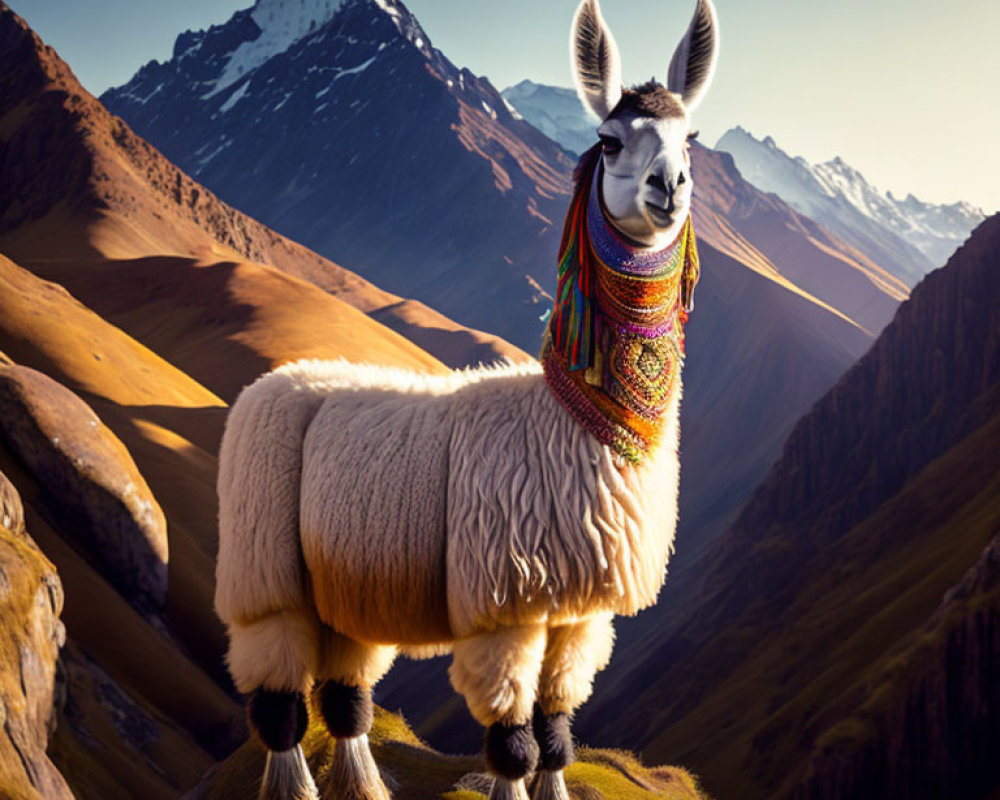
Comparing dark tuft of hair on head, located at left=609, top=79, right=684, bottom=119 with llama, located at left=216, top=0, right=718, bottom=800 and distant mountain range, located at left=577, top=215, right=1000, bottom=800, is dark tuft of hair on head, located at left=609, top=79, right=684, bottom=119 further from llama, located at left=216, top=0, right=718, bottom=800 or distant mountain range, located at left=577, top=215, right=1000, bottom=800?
distant mountain range, located at left=577, top=215, right=1000, bottom=800

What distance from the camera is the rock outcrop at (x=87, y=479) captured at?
18203 millimetres

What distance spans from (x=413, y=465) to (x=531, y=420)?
715mm

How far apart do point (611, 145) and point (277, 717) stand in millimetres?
3997

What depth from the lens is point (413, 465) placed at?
5188 mm

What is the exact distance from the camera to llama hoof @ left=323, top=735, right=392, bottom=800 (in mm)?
6223

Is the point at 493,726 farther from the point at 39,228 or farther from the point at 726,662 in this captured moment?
the point at 39,228

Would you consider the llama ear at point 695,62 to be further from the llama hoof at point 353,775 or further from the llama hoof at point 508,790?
the llama hoof at point 353,775

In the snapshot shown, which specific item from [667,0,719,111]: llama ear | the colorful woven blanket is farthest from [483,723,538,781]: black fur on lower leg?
[667,0,719,111]: llama ear

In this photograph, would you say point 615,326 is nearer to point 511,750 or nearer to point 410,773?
point 511,750

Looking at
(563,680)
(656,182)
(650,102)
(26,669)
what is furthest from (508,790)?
(26,669)

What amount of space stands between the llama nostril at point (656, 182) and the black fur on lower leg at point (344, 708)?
3822 mm

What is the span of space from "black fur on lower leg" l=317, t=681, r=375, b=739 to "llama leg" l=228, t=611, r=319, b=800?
0.85 ft

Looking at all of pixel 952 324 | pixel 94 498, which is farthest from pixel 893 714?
pixel 952 324

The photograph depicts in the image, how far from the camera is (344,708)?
619 centimetres
